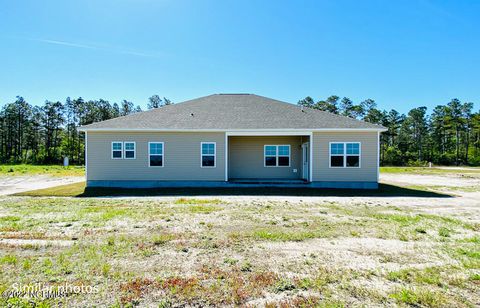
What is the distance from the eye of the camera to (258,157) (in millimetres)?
16219

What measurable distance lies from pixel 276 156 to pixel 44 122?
5190 centimetres

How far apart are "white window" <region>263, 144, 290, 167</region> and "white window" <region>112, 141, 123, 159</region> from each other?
804cm

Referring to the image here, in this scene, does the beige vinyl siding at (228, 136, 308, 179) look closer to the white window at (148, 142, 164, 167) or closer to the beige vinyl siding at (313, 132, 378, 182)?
the beige vinyl siding at (313, 132, 378, 182)

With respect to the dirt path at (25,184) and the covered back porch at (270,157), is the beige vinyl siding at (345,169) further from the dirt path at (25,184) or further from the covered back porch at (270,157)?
the dirt path at (25,184)

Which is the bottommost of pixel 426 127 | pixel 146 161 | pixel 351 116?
pixel 146 161

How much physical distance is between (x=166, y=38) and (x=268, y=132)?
8002mm

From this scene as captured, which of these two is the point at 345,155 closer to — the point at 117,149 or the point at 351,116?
the point at 117,149

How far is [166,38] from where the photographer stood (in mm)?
15461

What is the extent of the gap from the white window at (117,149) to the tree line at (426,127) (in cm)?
4222

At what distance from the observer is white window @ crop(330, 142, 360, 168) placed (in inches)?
549

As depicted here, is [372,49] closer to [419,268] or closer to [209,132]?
[209,132]

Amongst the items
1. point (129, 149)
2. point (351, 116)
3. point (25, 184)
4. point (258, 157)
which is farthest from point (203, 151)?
point (351, 116)

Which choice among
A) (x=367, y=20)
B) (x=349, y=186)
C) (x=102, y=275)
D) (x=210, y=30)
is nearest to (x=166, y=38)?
(x=210, y=30)

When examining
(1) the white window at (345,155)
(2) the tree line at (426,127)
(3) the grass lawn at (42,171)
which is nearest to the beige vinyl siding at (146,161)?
(1) the white window at (345,155)
